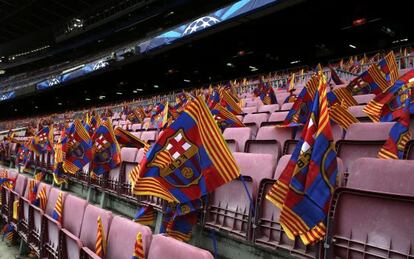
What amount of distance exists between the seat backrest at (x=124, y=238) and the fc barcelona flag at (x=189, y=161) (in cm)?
28

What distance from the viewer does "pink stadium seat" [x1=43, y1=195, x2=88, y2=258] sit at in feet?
10.5

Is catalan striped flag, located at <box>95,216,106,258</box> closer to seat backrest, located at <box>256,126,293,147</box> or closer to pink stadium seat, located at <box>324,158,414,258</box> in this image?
pink stadium seat, located at <box>324,158,414,258</box>

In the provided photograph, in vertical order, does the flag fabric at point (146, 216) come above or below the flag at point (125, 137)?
below

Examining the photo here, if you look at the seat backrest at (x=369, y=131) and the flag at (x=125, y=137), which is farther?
the flag at (x=125, y=137)

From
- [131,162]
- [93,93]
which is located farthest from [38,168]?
[93,93]

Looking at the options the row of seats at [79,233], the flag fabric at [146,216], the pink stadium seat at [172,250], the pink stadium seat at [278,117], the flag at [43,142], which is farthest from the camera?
the flag at [43,142]

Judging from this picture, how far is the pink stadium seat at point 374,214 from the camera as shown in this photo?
1.93m

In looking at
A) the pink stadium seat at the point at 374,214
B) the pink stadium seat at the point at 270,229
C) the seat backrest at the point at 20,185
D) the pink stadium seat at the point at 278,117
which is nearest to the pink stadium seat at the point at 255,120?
the pink stadium seat at the point at 278,117

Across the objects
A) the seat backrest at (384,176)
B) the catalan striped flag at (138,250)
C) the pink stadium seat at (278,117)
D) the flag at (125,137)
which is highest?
the pink stadium seat at (278,117)

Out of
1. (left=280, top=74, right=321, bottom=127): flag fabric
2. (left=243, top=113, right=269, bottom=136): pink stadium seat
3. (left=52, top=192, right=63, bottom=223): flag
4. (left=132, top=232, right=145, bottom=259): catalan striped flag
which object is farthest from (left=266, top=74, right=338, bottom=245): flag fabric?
(left=243, top=113, right=269, bottom=136): pink stadium seat

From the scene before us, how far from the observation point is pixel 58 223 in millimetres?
3322

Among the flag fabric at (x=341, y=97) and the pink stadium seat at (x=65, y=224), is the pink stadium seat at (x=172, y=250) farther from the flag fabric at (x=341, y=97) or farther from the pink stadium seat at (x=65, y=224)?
the flag fabric at (x=341, y=97)

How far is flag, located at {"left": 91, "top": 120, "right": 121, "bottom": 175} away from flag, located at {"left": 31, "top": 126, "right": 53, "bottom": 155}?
318 centimetres

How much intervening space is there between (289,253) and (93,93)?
3573 cm
